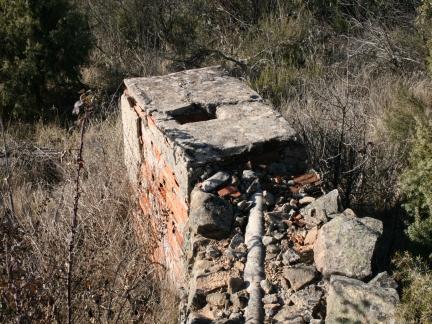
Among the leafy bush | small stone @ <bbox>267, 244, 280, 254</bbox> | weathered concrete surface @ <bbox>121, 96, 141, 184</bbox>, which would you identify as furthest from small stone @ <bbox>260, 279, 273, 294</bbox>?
the leafy bush

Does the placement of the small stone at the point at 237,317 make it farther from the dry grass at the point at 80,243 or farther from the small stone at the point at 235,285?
the dry grass at the point at 80,243

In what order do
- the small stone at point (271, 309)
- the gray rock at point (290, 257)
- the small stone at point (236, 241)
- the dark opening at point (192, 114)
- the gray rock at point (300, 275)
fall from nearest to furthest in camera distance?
the small stone at point (271, 309), the gray rock at point (300, 275), the gray rock at point (290, 257), the small stone at point (236, 241), the dark opening at point (192, 114)

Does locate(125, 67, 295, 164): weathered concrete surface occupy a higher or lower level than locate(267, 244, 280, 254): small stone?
higher

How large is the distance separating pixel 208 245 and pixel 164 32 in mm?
6609

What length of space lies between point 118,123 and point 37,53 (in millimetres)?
1860

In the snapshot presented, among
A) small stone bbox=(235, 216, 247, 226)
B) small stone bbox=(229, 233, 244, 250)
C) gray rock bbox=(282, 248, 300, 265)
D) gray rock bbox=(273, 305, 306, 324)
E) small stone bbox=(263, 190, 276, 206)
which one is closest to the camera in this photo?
gray rock bbox=(273, 305, 306, 324)

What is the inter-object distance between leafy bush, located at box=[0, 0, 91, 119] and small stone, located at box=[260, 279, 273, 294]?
17.1 feet

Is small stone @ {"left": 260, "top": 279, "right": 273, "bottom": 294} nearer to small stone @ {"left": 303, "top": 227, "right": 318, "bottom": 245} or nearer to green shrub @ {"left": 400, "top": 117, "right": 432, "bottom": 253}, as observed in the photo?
small stone @ {"left": 303, "top": 227, "right": 318, "bottom": 245}

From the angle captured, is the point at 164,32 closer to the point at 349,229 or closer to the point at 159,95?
the point at 159,95

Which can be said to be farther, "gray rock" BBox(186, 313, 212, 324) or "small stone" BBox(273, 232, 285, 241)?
"small stone" BBox(273, 232, 285, 241)

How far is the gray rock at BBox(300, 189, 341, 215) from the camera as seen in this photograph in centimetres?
310

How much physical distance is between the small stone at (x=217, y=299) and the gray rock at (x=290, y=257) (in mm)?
350

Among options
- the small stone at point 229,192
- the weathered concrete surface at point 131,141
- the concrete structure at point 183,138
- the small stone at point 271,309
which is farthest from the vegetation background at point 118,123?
the small stone at point 229,192

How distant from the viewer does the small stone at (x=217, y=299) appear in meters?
2.72
